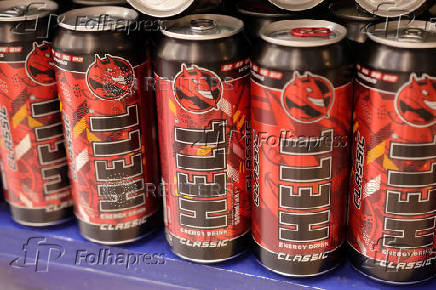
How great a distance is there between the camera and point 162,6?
1.22 meters

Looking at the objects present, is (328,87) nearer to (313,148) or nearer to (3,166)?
(313,148)

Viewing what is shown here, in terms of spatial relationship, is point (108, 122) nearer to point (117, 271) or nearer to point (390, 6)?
point (117, 271)

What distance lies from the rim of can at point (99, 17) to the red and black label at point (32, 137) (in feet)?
0.31

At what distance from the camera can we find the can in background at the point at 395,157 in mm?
1062

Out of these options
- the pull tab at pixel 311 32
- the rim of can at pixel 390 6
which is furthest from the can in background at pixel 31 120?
the rim of can at pixel 390 6

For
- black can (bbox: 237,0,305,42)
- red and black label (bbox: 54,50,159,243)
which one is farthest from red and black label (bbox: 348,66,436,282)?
red and black label (bbox: 54,50,159,243)

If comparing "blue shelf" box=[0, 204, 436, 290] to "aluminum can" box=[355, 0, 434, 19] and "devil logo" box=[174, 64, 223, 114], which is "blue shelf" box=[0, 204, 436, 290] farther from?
"aluminum can" box=[355, 0, 434, 19]

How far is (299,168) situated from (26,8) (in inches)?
29.6

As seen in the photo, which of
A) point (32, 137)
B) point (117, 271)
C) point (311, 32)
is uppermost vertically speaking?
point (311, 32)

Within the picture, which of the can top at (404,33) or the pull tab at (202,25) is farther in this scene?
the pull tab at (202,25)

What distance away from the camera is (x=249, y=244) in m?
1.38

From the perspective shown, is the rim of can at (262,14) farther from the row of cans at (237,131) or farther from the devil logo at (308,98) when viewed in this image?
the devil logo at (308,98)

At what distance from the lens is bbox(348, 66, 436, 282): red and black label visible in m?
1.08

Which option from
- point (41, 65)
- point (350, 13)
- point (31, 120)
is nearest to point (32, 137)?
point (31, 120)
